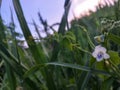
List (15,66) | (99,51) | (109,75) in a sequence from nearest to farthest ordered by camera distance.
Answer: (99,51), (109,75), (15,66)

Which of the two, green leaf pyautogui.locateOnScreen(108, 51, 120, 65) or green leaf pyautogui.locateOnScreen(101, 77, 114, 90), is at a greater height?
green leaf pyautogui.locateOnScreen(108, 51, 120, 65)

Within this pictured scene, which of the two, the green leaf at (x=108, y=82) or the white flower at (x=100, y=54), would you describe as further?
the green leaf at (x=108, y=82)

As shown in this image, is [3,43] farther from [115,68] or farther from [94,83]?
[115,68]

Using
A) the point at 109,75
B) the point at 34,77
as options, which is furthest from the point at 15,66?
the point at 109,75

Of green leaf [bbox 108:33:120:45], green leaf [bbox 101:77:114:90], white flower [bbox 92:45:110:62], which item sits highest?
green leaf [bbox 108:33:120:45]

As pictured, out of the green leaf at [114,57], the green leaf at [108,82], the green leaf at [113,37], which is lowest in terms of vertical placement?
the green leaf at [108,82]

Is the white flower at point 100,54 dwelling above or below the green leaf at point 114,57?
above

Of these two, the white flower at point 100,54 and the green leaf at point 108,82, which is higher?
the white flower at point 100,54

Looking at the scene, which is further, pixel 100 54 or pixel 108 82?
pixel 108 82

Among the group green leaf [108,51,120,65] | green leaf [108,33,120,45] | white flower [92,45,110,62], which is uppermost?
green leaf [108,33,120,45]

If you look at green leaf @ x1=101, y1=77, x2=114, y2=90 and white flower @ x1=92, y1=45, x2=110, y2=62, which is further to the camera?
green leaf @ x1=101, y1=77, x2=114, y2=90

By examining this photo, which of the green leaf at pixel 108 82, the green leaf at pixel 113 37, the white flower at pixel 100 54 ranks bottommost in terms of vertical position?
the green leaf at pixel 108 82
